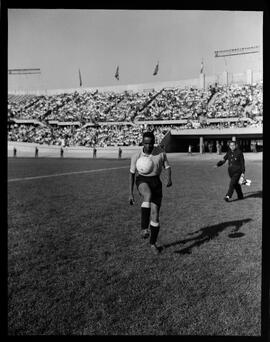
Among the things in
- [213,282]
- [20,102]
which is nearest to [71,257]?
[213,282]

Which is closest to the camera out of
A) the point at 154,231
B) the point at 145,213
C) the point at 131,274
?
the point at 131,274

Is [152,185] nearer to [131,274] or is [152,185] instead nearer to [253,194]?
[131,274]

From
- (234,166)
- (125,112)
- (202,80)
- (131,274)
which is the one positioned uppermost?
(202,80)

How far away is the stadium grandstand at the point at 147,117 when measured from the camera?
29.7 m

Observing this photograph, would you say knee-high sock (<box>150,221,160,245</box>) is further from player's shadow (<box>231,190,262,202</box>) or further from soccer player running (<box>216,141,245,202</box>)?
player's shadow (<box>231,190,262,202</box>)

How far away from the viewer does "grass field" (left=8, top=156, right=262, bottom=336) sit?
3.44 meters

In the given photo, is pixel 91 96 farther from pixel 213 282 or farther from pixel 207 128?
pixel 213 282

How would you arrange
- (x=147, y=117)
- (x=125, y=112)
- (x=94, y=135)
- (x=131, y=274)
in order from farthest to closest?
(x=147, y=117) → (x=125, y=112) → (x=94, y=135) → (x=131, y=274)

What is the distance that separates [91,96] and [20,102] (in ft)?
33.7

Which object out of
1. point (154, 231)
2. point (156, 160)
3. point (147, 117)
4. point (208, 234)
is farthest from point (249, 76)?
point (154, 231)

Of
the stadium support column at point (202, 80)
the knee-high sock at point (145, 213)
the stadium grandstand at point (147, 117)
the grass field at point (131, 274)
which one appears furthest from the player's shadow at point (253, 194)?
the stadium support column at point (202, 80)

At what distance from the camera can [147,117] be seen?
3170cm

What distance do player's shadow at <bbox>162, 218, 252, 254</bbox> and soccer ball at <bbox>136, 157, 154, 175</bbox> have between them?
3.91ft

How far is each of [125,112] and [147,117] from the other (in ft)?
8.38
